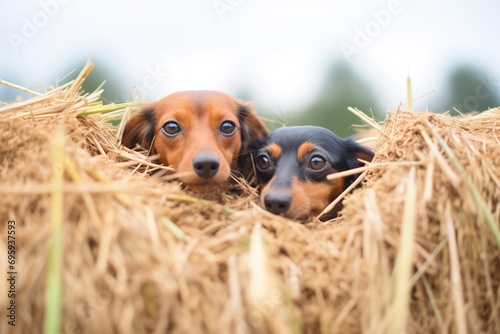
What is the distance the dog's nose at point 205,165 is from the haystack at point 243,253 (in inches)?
17.8

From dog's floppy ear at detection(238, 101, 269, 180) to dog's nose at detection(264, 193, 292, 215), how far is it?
90 centimetres

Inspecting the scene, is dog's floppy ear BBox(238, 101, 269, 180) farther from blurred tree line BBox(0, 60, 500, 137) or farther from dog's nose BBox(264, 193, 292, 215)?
blurred tree line BBox(0, 60, 500, 137)

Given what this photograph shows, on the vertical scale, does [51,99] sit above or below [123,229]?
above

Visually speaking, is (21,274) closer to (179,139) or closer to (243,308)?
(243,308)

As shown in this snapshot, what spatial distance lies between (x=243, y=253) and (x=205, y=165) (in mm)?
1043

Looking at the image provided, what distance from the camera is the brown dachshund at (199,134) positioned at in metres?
2.81

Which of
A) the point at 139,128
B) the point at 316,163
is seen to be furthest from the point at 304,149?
the point at 139,128

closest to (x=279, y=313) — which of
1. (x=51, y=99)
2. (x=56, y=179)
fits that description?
(x=56, y=179)

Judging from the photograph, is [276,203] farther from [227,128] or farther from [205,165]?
[227,128]

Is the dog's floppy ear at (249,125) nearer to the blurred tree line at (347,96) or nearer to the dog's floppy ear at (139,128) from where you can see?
the dog's floppy ear at (139,128)

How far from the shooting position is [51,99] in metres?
2.81

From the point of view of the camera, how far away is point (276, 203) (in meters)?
2.60

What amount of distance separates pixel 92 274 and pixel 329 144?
2268mm

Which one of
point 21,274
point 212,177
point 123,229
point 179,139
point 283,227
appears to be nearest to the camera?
point 21,274
